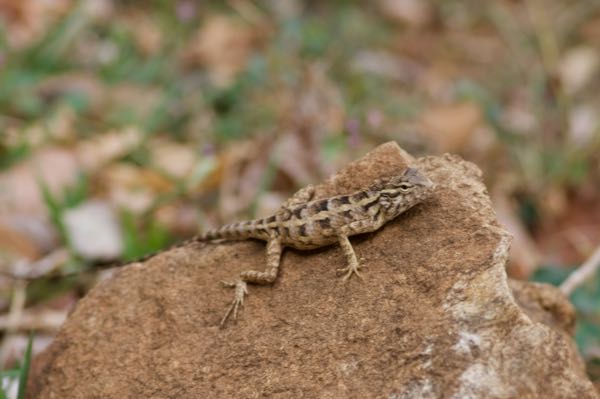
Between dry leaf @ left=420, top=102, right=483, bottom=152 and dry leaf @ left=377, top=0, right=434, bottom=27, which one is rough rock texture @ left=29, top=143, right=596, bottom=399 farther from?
dry leaf @ left=377, top=0, right=434, bottom=27

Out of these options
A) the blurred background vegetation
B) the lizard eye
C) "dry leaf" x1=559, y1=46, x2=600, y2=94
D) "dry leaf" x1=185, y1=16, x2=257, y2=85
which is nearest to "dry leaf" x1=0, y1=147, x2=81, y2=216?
the blurred background vegetation

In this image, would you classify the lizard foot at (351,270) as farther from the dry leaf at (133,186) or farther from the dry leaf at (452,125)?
the dry leaf at (452,125)

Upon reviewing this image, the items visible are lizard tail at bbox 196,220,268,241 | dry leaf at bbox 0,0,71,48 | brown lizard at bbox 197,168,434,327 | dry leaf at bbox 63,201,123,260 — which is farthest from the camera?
dry leaf at bbox 0,0,71,48

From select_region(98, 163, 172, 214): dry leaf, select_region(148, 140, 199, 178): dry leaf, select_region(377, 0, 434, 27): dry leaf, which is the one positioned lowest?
select_region(98, 163, 172, 214): dry leaf

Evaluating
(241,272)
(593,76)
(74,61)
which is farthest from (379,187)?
(593,76)

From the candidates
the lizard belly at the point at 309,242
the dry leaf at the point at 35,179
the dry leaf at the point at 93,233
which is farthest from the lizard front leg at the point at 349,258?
the dry leaf at the point at 35,179

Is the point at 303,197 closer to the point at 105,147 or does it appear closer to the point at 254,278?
the point at 254,278
